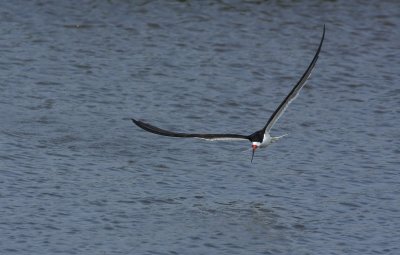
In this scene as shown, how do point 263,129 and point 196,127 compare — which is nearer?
point 263,129

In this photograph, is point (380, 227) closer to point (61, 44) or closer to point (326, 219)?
point (326, 219)

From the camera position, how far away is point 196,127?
17969 mm

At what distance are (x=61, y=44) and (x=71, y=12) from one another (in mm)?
2180

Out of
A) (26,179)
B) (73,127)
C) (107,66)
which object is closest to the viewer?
(26,179)

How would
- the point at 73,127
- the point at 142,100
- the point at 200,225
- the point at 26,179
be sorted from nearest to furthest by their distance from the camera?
1. the point at 200,225
2. the point at 26,179
3. the point at 73,127
4. the point at 142,100

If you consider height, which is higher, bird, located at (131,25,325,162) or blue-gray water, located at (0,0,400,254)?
bird, located at (131,25,325,162)

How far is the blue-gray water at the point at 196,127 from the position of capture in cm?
1382

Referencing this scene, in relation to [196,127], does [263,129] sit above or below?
above

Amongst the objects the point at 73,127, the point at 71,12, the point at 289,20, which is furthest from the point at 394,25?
the point at 73,127

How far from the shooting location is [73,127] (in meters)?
17.7

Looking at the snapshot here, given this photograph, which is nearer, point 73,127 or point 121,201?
point 121,201

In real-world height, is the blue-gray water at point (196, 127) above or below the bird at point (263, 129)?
below

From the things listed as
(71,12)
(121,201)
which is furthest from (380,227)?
(71,12)

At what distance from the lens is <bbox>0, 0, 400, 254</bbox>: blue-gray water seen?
45.3 feet
